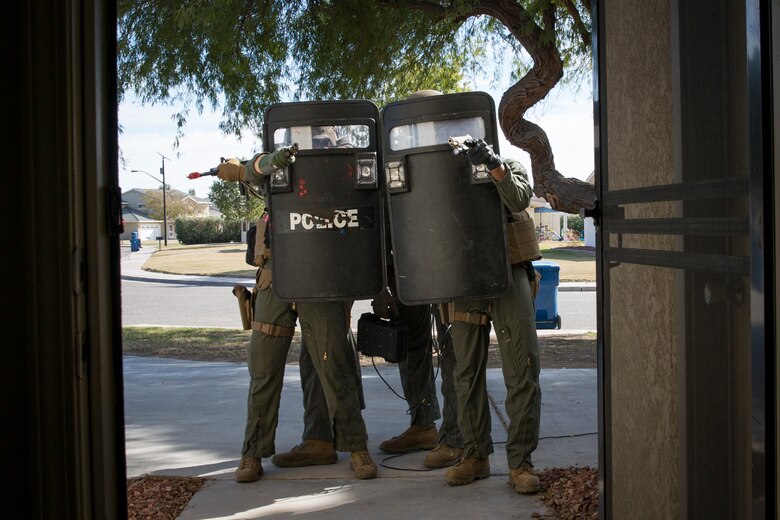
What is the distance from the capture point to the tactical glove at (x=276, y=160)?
4.40 metres

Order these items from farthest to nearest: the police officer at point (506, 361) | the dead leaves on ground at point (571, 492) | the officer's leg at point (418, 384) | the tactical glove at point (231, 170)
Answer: the officer's leg at point (418, 384), the tactical glove at point (231, 170), the police officer at point (506, 361), the dead leaves on ground at point (571, 492)

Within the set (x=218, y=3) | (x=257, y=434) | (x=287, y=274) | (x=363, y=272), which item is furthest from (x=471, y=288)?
(x=218, y=3)

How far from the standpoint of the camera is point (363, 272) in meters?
4.54

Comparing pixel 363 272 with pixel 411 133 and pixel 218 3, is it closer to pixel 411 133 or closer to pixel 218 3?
pixel 411 133

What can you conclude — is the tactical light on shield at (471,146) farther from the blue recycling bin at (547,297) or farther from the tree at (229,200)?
the tree at (229,200)

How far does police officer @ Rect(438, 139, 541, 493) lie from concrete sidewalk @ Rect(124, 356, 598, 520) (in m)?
0.14

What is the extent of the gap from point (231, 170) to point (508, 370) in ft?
5.98

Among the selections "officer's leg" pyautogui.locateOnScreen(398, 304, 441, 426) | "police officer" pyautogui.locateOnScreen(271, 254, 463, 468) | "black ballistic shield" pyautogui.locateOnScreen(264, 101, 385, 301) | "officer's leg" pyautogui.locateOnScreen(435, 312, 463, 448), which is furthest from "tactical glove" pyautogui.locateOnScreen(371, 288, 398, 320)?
"black ballistic shield" pyautogui.locateOnScreen(264, 101, 385, 301)

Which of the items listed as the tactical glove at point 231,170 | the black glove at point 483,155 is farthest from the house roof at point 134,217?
the black glove at point 483,155

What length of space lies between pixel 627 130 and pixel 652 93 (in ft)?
0.63

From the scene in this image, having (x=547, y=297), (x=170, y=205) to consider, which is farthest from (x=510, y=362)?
(x=170, y=205)

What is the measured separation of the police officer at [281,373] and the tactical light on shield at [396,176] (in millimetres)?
756

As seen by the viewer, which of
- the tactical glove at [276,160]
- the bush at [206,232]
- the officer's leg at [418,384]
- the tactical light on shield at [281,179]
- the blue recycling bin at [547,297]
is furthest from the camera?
the bush at [206,232]

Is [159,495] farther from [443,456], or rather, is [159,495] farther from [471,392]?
[471,392]
